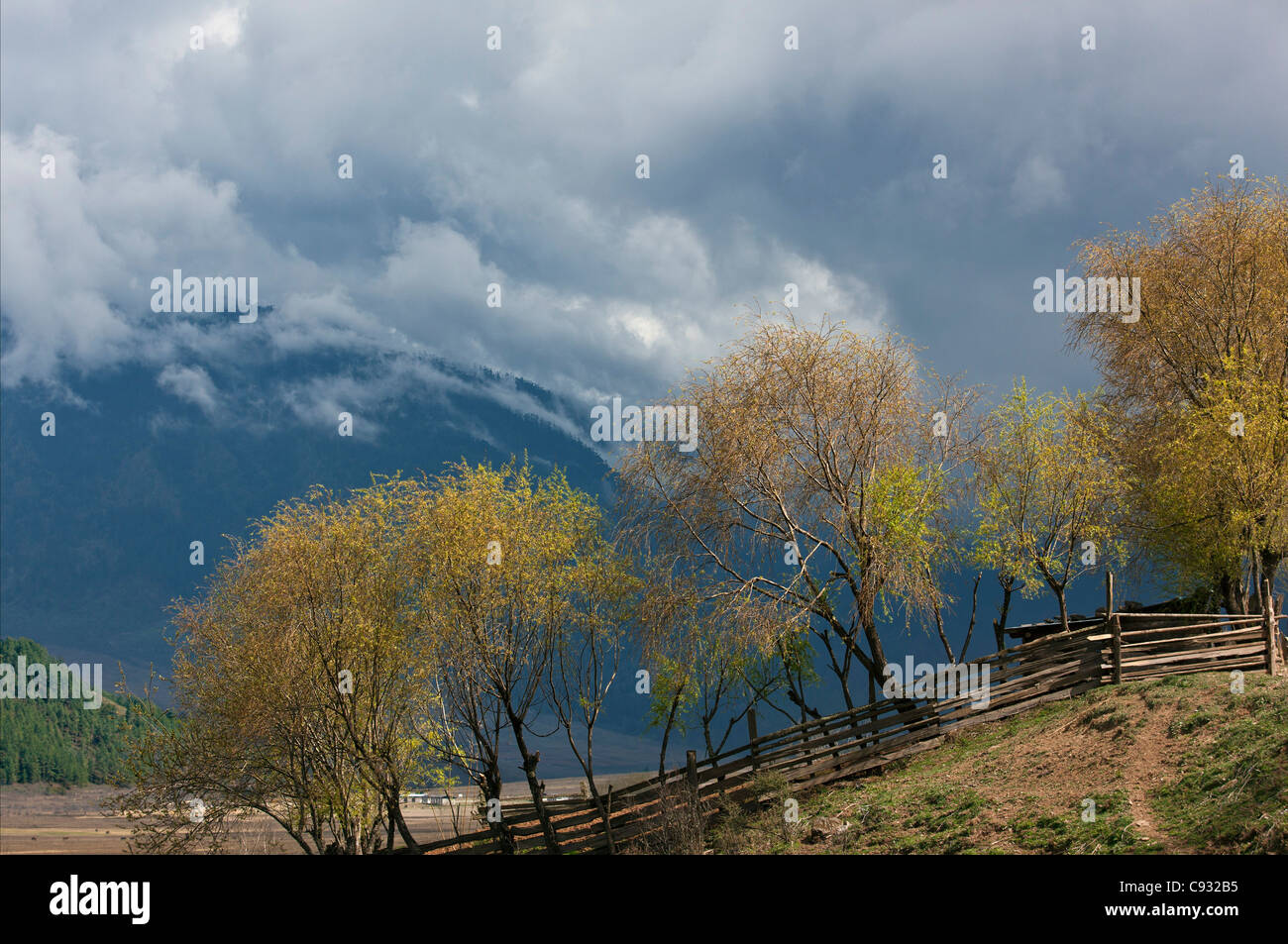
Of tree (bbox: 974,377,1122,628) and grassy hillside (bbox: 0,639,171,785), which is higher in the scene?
tree (bbox: 974,377,1122,628)

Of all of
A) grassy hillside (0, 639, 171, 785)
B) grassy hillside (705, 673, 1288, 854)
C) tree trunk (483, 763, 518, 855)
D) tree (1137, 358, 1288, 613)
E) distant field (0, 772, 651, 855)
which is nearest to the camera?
grassy hillside (705, 673, 1288, 854)

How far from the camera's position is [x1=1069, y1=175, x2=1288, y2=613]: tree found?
91.9 feet

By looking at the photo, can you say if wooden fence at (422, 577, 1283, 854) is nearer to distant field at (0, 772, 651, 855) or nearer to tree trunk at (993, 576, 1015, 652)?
tree trunk at (993, 576, 1015, 652)

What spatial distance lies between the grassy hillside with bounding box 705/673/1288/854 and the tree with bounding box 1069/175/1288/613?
8.36 meters

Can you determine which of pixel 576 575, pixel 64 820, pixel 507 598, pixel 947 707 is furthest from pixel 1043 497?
pixel 64 820

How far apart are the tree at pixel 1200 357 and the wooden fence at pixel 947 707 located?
4833 millimetres

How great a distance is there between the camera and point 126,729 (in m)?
27.7

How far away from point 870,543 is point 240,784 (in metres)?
18.1

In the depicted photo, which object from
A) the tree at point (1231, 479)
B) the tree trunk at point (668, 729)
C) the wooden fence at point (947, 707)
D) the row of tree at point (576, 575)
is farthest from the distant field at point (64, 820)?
the tree at point (1231, 479)

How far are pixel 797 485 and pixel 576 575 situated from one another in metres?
6.24

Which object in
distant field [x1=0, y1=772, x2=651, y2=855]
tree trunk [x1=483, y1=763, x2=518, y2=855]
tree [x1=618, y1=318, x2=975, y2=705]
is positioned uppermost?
tree [x1=618, y1=318, x2=975, y2=705]

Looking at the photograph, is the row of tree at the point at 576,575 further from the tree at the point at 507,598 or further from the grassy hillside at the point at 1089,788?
the grassy hillside at the point at 1089,788

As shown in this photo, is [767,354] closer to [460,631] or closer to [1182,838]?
[460,631]

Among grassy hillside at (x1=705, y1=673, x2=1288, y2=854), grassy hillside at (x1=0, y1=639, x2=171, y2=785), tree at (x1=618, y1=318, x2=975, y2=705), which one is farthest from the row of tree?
grassy hillside at (x1=0, y1=639, x2=171, y2=785)
